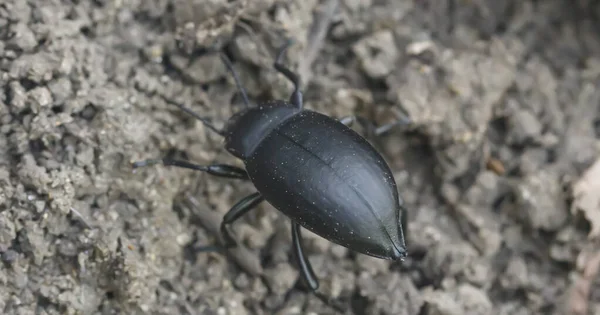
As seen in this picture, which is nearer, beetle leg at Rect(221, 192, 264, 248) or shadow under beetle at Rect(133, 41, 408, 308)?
shadow under beetle at Rect(133, 41, 408, 308)

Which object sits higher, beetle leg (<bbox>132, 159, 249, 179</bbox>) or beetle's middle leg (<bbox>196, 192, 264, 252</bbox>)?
beetle leg (<bbox>132, 159, 249, 179</bbox>)

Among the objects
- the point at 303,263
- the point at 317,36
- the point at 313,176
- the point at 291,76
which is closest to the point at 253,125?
the point at 291,76

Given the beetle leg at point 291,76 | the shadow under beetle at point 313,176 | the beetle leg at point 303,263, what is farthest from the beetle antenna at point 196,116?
the beetle leg at point 303,263

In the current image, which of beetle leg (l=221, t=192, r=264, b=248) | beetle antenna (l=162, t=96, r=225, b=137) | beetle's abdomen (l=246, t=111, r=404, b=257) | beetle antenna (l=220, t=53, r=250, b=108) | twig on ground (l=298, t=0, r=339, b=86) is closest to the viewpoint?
beetle's abdomen (l=246, t=111, r=404, b=257)

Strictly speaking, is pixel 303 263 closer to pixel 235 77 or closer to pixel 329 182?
pixel 329 182

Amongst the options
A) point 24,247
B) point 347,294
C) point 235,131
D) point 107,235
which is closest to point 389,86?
point 235,131

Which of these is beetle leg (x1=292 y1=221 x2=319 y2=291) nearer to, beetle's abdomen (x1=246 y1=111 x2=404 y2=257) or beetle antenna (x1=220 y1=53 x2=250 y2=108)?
beetle's abdomen (x1=246 y1=111 x2=404 y2=257)

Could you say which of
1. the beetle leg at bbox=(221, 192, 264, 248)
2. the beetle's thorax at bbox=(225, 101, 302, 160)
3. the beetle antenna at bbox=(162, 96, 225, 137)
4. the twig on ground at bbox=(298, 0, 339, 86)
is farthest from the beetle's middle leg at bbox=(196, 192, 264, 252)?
the twig on ground at bbox=(298, 0, 339, 86)

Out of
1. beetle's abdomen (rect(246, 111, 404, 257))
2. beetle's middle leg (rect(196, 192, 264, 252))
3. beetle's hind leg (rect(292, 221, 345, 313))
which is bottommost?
beetle's hind leg (rect(292, 221, 345, 313))
